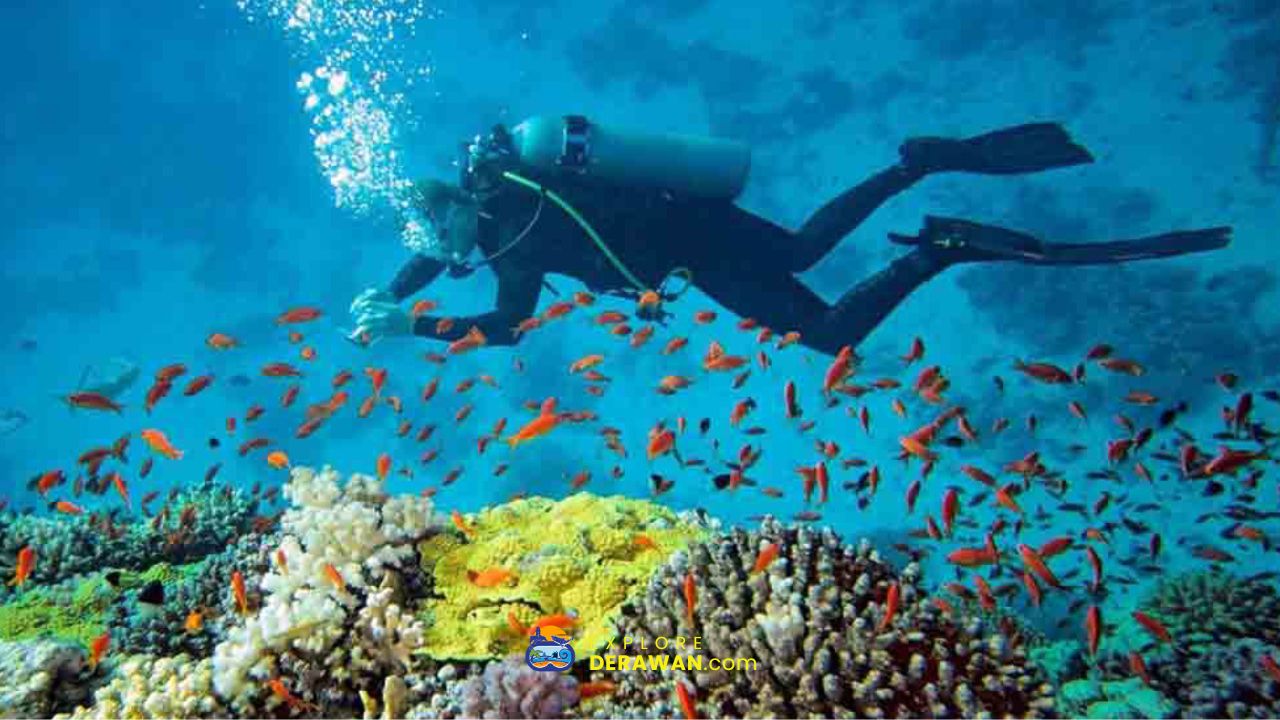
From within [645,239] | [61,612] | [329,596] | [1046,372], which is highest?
[645,239]

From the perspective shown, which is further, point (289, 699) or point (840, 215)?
point (840, 215)

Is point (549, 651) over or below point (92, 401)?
below

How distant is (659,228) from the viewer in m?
9.36

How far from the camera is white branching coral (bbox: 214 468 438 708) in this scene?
3.93m

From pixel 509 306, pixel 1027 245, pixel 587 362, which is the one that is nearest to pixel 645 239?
pixel 509 306

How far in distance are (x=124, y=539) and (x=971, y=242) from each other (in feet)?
33.6

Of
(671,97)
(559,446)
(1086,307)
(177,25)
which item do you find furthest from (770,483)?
(177,25)

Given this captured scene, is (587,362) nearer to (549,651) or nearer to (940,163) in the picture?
(549,651)

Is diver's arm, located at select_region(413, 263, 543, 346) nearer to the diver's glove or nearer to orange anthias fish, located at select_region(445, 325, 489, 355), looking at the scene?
orange anthias fish, located at select_region(445, 325, 489, 355)

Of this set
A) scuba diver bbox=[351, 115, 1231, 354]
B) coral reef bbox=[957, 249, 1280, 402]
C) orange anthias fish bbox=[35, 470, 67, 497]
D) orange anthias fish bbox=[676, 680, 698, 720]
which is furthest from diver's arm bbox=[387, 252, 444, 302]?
coral reef bbox=[957, 249, 1280, 402]

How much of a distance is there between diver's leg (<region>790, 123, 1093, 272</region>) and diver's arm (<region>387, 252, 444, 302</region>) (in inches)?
204

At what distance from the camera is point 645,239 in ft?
30.4

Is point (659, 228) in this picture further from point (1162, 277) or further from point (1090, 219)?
point (1090, 219)

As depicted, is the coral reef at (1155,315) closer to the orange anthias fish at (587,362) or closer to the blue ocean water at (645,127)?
the blue ocean water at (645,127)
